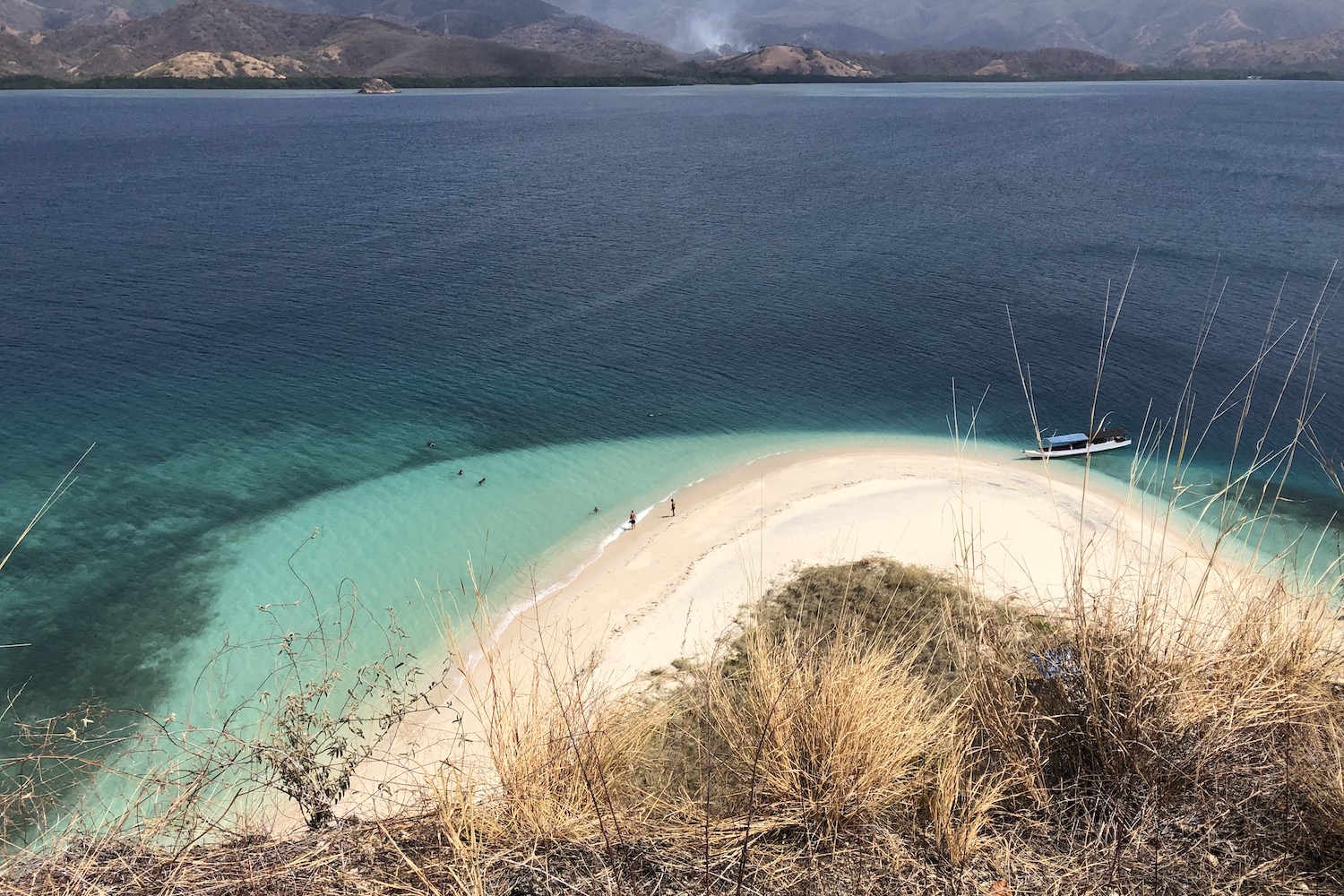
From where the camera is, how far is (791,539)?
21.4 m

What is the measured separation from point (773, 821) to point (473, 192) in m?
Result: 75.1

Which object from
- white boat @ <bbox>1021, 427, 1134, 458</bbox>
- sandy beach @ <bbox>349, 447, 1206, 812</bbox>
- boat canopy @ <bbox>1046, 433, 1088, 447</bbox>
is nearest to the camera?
sandy beach @ <bbox>349, 447, 1206, 812</bbox>

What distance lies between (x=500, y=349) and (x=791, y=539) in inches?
787

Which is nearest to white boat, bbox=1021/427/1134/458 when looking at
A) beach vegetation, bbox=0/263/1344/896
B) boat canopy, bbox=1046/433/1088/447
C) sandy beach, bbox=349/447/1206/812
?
boat canopy, bbox=1046/433/1088/447

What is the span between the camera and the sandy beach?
17078mm

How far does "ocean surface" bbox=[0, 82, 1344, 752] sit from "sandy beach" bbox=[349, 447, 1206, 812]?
1450mm

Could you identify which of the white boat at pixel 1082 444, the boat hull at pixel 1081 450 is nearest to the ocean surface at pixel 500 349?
the boat hull at pixel 1081 450

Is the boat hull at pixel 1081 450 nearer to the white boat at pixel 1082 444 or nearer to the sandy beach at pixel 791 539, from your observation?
the white boat at pixel 1082 444

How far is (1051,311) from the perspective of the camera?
131ft

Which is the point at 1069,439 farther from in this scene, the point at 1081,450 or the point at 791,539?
the point at 791,539

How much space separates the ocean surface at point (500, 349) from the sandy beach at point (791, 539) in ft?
4.76

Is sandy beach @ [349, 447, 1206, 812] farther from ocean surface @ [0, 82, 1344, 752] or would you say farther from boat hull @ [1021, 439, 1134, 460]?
ocean surface @ [0, 82, 1344, 752]

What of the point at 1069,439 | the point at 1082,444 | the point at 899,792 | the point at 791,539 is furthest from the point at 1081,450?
the point at 899,792

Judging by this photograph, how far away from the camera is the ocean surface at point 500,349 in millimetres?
20469
